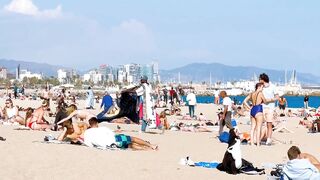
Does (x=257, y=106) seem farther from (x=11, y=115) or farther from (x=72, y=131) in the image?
(x=11, y=115)

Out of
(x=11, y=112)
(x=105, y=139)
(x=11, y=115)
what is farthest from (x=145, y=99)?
(x=11, y=112)

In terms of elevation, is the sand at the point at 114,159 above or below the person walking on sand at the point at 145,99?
below

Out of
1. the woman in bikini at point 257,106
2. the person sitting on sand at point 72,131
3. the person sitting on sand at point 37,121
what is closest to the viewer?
the person sitting on sand at point 72,131

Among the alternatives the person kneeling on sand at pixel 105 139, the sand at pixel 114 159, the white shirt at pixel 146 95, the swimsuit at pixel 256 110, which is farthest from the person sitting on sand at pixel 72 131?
the swimsuit at pixel 256 110

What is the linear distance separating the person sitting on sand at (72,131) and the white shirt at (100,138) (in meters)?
0.78

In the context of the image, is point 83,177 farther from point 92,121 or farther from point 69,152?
point 92,121

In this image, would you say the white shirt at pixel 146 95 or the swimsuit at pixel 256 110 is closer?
the swimsuit at pixel 256 110

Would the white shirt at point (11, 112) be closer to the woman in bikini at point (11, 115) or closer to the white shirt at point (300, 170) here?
the woman in bikini at point (11, 115)

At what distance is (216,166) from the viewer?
10.5m

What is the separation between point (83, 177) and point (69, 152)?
2.38 m

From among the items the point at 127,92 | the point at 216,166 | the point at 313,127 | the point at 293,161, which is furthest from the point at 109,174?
the point at 313,127

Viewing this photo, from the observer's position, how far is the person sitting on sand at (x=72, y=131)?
13.3 metres

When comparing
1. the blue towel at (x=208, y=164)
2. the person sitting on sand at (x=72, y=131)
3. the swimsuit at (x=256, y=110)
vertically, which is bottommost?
the blue towel at (x=208, y=164)

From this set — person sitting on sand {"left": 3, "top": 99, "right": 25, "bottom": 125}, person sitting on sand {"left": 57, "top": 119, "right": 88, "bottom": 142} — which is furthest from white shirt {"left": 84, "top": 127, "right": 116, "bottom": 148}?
person sitting on sand {"left": 3, "top": 99, "right": 25, "bottom": 125}
